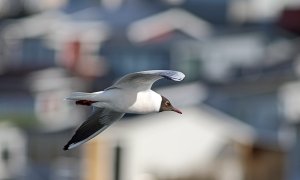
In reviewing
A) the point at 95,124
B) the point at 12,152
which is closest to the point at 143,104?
the point at 95,124

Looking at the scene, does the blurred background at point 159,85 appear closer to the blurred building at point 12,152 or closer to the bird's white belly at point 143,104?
the blurred building at point 12,152

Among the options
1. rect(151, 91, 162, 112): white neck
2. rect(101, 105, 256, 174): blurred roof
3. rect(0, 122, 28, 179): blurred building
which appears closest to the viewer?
rect(151, 91, 162, 112): white neck

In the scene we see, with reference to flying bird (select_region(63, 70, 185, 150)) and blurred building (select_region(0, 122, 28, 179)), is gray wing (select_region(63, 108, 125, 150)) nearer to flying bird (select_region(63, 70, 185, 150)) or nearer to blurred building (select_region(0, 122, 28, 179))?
flying bird (select_region(63, 70, 185, 150))

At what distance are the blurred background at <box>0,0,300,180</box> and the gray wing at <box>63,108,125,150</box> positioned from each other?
6.35 meters

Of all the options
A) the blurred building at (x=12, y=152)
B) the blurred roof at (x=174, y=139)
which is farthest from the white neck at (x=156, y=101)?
the blurred building at (x=12, y=152)

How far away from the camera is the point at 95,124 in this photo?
4.93 metres

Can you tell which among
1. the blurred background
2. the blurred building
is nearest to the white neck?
the blurred background

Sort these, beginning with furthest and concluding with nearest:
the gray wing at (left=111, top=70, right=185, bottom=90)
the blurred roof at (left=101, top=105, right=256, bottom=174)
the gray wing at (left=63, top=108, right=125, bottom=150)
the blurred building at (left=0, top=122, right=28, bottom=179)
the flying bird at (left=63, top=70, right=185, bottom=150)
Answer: the blurred building at (left=0, top=122, right=28, bottom=179)
the blurred roof at (left=101, top=105, right=256, bottom=174)
the gray wing at (left=63, top=108, right=125, bottom=150)
the flying bird at (left=63, top=70, right=185, bottom=150)
the gray wing at (left=111, top=70, right=185, bottom=90)

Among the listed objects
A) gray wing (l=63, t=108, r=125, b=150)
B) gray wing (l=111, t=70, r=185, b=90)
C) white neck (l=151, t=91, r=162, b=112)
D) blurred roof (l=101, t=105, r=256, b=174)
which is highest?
gray wing (l=111, t=70, r=185, b=90)

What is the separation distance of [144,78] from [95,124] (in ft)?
1.66

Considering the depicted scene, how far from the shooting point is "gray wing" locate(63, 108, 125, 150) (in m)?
4.88

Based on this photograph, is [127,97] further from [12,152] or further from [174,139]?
[12,152]

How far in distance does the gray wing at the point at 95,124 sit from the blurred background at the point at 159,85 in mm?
6354

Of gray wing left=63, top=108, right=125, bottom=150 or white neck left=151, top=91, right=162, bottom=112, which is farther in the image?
gray wing left=63, top=108, right=125, bottom=150
